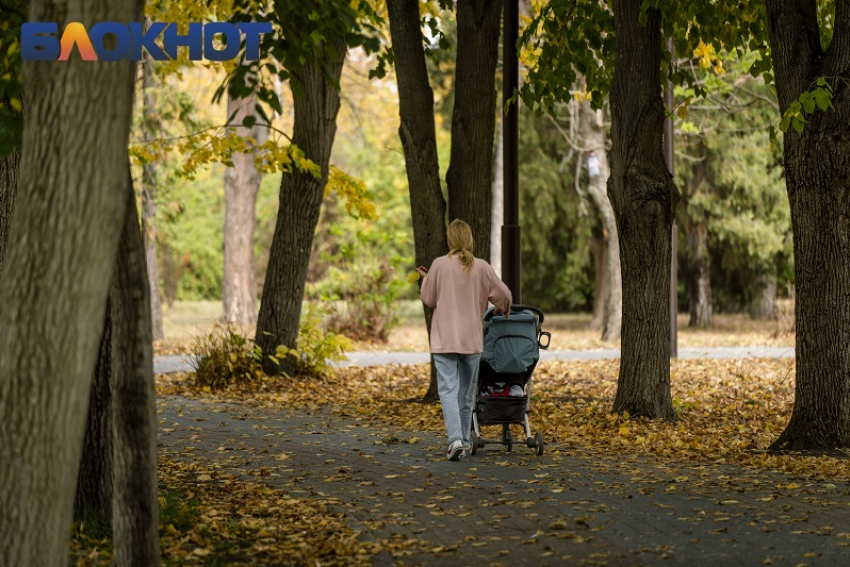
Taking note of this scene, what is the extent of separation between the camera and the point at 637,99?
37.7 ft

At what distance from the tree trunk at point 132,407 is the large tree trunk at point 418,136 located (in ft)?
26.2

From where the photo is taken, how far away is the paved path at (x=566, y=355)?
2014 centimetres

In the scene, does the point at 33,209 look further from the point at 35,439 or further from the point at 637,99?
the point at 637,99

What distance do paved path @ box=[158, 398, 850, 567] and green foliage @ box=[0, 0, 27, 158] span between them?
2.97 m

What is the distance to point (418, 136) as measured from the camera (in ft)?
43.7

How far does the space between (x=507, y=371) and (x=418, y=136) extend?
4744 millimetres

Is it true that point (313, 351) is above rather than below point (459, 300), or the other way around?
below

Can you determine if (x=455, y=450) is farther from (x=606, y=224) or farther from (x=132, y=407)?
(x=606, y=224)

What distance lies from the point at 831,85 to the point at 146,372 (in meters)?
6.21

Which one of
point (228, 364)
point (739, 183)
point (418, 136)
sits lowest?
point (228, 364)

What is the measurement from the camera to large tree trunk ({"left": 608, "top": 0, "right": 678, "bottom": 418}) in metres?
11.4

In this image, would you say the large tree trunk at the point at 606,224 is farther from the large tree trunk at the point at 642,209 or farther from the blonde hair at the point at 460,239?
the blonde hair at the point at 460,239

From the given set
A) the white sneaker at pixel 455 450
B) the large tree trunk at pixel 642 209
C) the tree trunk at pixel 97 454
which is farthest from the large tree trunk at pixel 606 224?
the tree trunk at pixel 97 454

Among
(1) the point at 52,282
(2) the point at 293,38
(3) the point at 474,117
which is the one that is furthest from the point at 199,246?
(1) the point at 52,282
